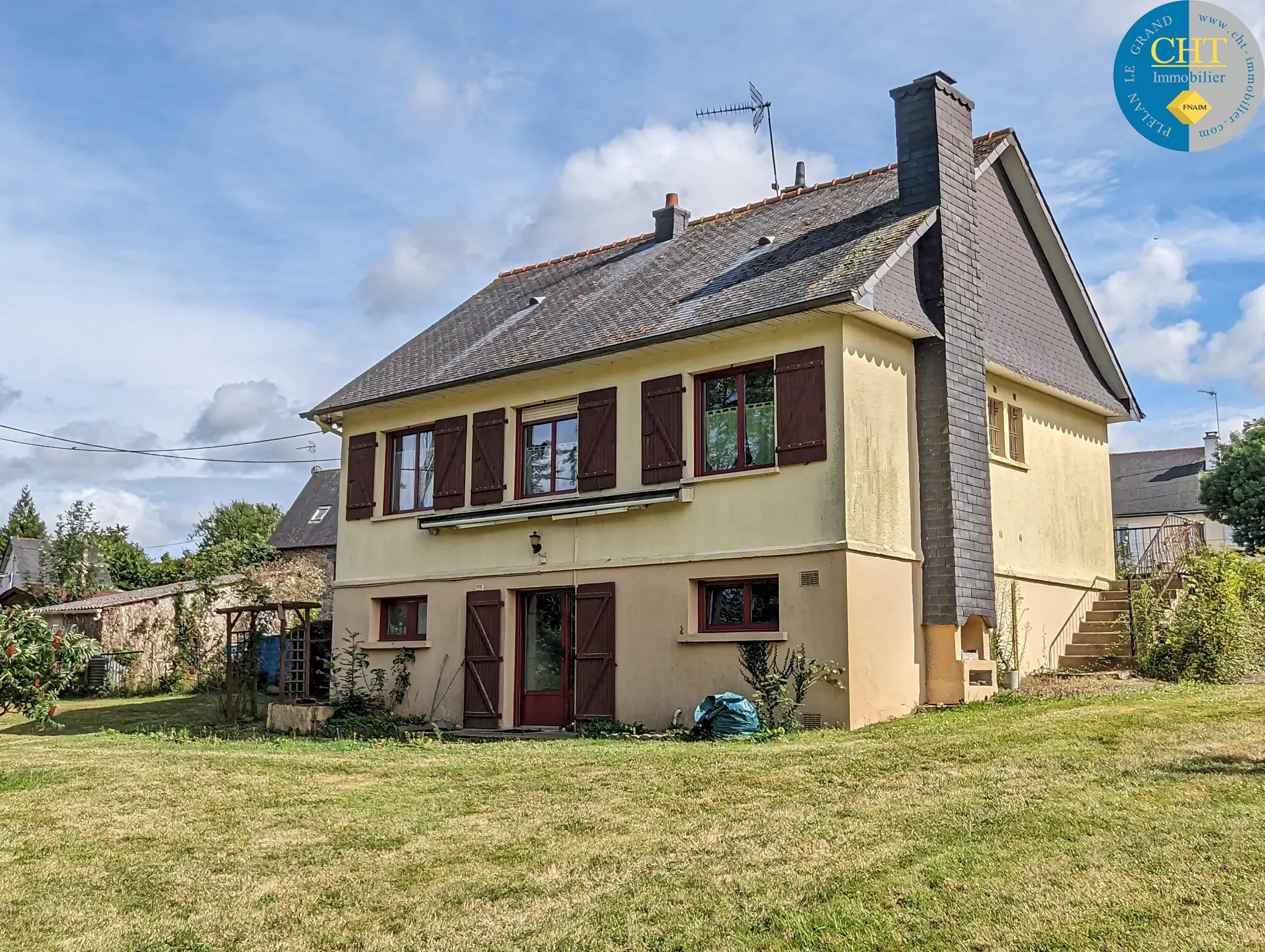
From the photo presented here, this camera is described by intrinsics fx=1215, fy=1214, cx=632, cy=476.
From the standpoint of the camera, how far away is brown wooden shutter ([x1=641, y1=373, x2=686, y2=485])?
15344mm

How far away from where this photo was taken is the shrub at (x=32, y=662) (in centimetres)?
1291

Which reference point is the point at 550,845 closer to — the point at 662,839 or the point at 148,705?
the point at 662,839

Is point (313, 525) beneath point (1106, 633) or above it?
above

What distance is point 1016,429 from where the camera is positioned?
57.2ft

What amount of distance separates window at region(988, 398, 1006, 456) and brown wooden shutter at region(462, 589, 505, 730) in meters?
A: 7.15

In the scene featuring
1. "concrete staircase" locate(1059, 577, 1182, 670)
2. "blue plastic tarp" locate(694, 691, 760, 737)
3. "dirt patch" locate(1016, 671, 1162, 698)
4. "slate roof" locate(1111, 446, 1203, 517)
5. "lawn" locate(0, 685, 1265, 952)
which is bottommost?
"lawn" locate(0, 685, 1265, 952)

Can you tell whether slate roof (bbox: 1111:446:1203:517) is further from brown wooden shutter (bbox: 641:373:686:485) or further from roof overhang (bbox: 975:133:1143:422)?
brown wooden shutter (bbox: 641:373:686:485)

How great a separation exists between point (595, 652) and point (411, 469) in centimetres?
501

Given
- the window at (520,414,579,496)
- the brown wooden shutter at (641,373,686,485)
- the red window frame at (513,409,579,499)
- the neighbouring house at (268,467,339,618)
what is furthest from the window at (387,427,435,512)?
the neighbouring house at (268,467,339,618)

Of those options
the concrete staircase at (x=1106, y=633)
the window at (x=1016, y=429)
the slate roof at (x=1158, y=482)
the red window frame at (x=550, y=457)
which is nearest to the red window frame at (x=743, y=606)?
the red window frame at (x=550, y=457)

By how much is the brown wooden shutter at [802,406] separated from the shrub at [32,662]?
333 inches

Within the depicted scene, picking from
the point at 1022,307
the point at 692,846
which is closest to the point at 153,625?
the point at 1022,307

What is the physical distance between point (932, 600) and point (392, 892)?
30.0 feet

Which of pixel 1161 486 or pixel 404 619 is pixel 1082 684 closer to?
pixel 404 619
